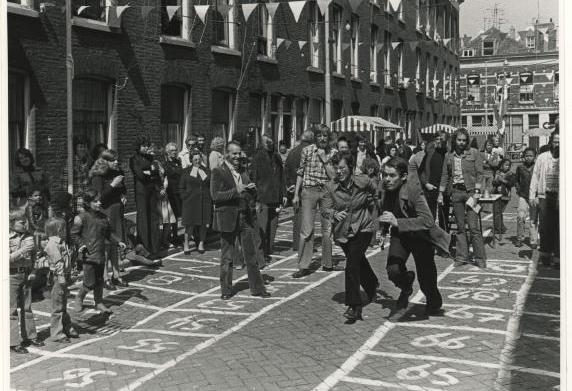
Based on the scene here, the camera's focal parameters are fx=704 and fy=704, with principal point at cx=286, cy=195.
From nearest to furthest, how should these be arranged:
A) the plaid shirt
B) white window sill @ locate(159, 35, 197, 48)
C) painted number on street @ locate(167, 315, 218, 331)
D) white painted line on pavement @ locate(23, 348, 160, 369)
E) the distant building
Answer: white painted line on pavement @ locate(23, 348, 160, 369)
painted number on street @ locate(167, 315, 218, 331)
the plaid shirt
white window sill @ locate(159, 35, 197, 48)
the distant building

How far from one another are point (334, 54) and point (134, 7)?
44.2ft

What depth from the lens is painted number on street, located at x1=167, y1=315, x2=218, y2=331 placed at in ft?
25.7

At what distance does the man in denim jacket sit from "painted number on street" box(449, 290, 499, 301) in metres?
1.86

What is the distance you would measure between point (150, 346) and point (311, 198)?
411cm

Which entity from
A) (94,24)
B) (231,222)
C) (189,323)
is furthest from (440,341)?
(94,24)

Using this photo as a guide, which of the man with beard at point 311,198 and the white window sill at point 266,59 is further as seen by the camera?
the white window sill at point 266,59

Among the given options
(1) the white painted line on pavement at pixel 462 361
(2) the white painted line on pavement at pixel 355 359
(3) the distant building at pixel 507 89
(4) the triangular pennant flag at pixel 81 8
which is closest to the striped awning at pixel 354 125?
(4) the triangular pennant flag at pixel 81 8

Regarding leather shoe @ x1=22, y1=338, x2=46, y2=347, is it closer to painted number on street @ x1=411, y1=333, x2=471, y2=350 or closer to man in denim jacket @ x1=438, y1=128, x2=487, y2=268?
painted number on street @ x1=411, y1=333, x2=471, y2=350

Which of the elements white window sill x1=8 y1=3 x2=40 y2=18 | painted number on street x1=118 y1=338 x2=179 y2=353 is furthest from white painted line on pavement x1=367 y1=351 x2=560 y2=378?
white window sill x1=8 y1=3 x2=40 y2=18

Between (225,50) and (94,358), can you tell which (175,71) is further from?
(94,358)

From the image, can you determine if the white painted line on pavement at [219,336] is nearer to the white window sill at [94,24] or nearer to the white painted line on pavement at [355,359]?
the white painted line on pavement at [355,359]

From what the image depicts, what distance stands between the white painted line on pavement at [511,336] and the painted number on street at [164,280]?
15.7 ft

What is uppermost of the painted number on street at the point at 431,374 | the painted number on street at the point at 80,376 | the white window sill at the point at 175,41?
the white window sill at the point at 175,41

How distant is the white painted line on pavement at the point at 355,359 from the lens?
19.5ft
